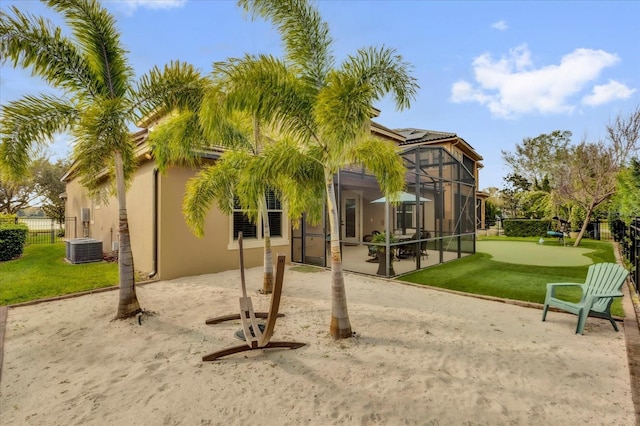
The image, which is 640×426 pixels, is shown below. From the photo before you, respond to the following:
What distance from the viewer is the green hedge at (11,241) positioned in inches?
432

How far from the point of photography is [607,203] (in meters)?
16.6

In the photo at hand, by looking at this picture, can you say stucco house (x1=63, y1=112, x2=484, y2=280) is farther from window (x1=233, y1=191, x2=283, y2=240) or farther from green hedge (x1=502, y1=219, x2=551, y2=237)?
green hedge (x1=502, y1=219, x2=551, y2=237)

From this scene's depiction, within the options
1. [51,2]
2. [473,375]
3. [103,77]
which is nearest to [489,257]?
[473,375]

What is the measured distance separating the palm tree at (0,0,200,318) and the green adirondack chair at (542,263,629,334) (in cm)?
686

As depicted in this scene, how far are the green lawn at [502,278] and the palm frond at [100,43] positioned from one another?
742 cm

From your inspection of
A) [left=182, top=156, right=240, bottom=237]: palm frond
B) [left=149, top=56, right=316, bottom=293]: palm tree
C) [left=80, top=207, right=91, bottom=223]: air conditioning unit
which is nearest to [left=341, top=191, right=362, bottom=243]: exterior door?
[left=149, top=56, right=316, bottom=293]: palm tree

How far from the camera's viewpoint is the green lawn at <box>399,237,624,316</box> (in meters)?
6.58

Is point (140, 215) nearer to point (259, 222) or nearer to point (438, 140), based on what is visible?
point (259, 222)

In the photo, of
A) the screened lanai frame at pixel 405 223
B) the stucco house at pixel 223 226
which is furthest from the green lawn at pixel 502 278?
the stucco house at pixel 223 226

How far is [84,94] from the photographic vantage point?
4.97 metres

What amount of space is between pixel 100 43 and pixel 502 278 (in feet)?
32.5

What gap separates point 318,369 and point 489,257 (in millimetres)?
10642

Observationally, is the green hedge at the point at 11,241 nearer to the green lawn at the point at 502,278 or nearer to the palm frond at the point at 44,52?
the palm frond at the point at 44,52

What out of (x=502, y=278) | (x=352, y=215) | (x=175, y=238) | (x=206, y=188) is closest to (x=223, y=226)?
(x=175, y=238)
